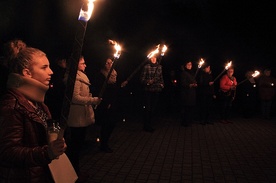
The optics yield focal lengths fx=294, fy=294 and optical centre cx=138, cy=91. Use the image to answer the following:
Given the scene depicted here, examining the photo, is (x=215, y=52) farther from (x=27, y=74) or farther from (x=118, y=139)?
(x=27, y=74)

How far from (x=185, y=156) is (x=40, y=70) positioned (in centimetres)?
485

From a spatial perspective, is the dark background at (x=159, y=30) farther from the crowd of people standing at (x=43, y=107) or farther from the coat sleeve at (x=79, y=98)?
the coat sleeve at (x=79, y=98)

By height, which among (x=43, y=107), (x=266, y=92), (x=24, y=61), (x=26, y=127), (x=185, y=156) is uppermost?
(x=266, y=92)

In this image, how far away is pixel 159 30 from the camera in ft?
47.3

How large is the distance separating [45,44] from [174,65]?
750 cm

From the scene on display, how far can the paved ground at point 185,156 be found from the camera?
208 inches

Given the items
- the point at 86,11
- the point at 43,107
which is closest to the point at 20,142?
the point at 43,107

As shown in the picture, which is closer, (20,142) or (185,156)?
(20,142)

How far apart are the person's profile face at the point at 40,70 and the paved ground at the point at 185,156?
3078mm

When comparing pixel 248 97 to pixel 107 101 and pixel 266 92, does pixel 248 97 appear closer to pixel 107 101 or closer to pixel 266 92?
pixel 266 92

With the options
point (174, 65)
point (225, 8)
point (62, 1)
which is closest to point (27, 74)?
point (62, 1)

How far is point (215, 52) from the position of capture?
16141 millimetres

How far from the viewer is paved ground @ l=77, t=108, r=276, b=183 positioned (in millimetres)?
5293

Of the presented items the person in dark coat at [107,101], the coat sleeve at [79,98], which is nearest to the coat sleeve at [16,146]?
the coat sleeve at [79,98]
